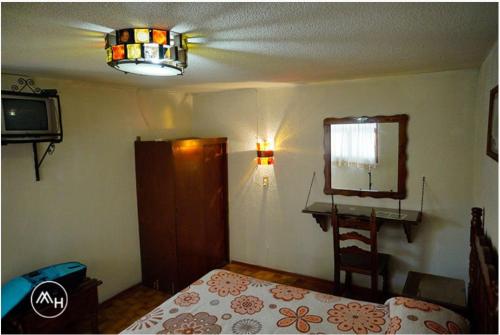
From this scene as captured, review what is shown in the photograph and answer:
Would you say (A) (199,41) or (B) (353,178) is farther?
(B) (353,178)

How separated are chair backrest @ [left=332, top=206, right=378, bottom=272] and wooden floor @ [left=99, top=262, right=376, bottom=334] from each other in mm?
648

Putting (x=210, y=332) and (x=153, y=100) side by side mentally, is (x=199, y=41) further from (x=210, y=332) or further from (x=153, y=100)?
(x=153, y=100)

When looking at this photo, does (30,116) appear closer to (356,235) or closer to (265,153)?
(265,153)

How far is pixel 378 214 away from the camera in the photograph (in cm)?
306

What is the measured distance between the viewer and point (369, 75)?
3.04 meters

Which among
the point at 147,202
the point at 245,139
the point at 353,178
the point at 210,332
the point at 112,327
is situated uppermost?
the point at 245,139

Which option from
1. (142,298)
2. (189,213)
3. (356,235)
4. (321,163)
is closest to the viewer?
(356,235)

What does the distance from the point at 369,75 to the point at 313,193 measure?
1.29m

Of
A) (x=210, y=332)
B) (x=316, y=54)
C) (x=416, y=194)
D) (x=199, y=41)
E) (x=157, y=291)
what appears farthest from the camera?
(x=157, y=291)

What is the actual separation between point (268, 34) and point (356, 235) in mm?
1881

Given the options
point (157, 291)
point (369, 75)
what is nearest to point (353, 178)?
point (369, 75)

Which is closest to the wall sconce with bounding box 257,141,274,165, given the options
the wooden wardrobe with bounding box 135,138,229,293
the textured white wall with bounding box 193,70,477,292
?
the textured white wall with bounding box 193,70,477,292

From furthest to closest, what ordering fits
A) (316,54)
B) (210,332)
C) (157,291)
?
(157,291), (316,54), (210,332)

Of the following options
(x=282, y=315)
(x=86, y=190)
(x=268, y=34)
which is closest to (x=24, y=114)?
(x=86, y=190)
